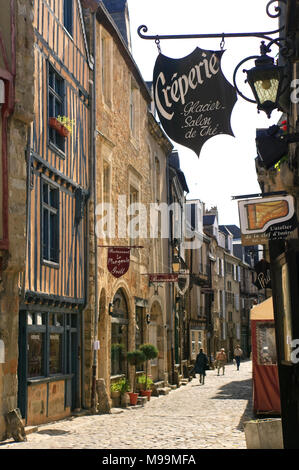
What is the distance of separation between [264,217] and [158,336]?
47.5 ft

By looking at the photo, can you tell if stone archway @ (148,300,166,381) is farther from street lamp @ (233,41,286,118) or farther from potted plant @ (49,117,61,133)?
street lamp @ (233,41,286,118)

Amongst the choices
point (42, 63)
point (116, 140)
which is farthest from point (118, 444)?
point (116, 140)

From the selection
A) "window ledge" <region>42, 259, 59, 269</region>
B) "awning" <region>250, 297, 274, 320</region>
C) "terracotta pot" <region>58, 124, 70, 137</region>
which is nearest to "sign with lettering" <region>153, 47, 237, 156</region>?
"window ledge" <region>42, 259, 59, 269</region>

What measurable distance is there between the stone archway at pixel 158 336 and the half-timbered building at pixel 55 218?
886 cm

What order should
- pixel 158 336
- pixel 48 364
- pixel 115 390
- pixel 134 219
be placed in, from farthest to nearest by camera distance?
pixel 158 336 < pixel 134 219 < pixel 115 390 < pixel 48 364

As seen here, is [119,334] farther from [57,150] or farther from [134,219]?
[57,150]

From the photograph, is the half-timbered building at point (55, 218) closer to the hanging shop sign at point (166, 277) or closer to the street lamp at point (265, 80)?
the hanging shop sign at point (166, 277)

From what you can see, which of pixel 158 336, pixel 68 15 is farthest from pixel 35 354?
pixel 158 336

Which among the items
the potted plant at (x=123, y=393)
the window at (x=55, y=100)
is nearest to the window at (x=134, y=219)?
the potted plant at (x=123, y=393)

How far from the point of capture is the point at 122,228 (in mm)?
18344

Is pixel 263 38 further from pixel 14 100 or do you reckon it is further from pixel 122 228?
pixel 122 228

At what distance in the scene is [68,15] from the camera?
1485cm

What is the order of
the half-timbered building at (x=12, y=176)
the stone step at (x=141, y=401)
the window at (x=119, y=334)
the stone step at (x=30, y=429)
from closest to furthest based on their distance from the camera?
1. the half-timbered building at (x=12, y=176)
2. the stone step at (x=30, y=429)
3. the stone step at (x=141, y=401)
4. the window at (x=119, y=334)

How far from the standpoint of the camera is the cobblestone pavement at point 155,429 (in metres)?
9.42
